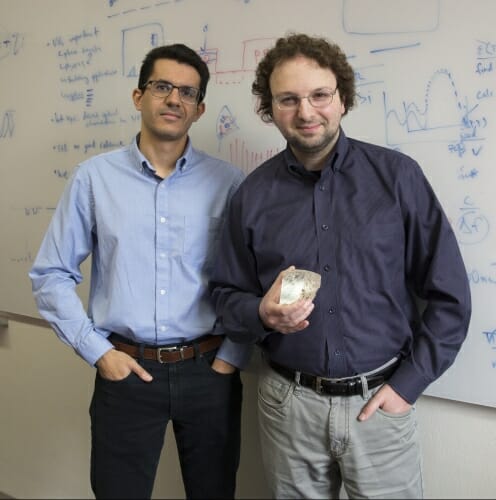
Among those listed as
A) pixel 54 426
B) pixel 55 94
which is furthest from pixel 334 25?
pixel 54 426

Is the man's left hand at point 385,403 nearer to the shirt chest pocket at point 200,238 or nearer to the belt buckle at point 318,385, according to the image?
the belt buckle at point 318,385

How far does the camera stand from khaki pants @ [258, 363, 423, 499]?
1.19m

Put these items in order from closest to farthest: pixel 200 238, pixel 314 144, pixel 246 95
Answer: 1. pixel 314 144
2. pixel 200 238
3. pixel 246 95

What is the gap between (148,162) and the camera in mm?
1379

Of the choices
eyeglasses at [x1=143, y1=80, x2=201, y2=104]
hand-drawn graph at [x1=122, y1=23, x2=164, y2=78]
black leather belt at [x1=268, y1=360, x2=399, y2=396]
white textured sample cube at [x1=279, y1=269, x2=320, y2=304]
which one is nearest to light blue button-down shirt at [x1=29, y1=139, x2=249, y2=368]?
eyeglasses at [x1=143, y1=80, x2=201, y2=104]

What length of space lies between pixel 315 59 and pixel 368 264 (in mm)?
498

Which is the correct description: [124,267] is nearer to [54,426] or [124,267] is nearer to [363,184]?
[363,184]

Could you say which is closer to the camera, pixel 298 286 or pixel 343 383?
pixel 298 286

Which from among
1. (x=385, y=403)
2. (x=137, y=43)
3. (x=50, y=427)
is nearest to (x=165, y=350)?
(x=385, y=403)

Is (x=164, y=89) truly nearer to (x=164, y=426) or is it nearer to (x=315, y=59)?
(x=315, y=59)

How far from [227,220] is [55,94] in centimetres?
103

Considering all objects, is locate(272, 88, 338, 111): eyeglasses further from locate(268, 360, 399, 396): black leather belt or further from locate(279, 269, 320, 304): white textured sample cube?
locate(268, 360, 399, 396): black leather belt

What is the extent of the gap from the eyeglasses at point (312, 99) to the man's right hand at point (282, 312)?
381mm


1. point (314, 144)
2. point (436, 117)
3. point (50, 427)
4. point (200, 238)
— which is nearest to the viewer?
point (314, 144)
